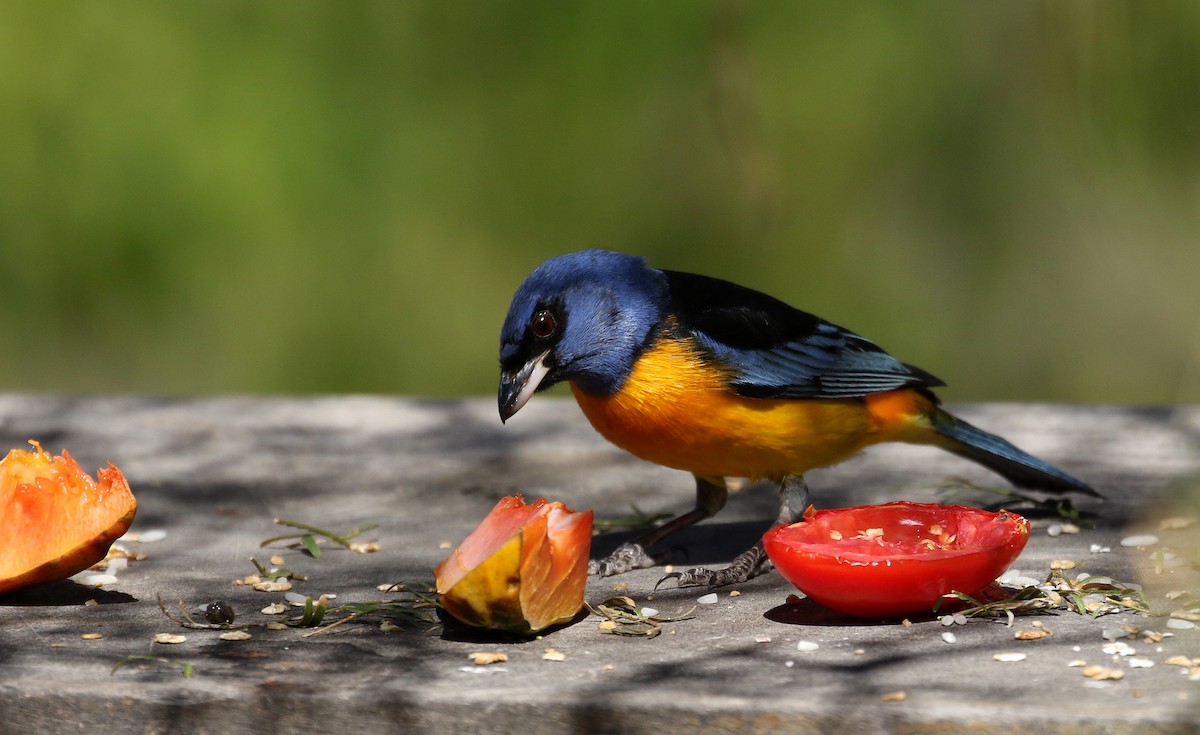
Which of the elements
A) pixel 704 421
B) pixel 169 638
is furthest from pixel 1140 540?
pixel 169 638

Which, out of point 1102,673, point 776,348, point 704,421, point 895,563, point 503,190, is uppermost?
point 503,190

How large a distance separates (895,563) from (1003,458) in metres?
1.24

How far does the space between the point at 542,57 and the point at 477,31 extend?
0.42m

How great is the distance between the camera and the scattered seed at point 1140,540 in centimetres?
362

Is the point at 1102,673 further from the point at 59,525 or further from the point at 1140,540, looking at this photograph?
Result: the point at 59,525

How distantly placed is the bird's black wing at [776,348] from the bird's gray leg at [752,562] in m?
0.26

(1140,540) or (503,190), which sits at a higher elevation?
(503,190)

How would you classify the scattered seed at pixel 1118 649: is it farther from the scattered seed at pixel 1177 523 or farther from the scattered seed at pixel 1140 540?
the scattered seed at pixel 1177 523

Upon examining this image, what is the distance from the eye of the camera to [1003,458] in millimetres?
4012

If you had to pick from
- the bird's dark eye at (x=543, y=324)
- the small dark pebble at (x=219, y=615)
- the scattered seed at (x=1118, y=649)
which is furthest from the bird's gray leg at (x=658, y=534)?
the scattered seed at (x=1118, y=649)

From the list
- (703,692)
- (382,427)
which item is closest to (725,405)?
(703,692)

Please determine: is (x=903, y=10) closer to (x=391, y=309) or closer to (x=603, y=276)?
(x=391, y=309)

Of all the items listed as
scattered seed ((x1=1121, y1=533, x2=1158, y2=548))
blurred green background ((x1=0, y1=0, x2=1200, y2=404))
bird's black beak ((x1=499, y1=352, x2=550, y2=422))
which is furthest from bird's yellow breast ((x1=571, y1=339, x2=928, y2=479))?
blurred green background ((x1=0, y1=0, x2=1200, y2=404))

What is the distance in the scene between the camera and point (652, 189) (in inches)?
292
